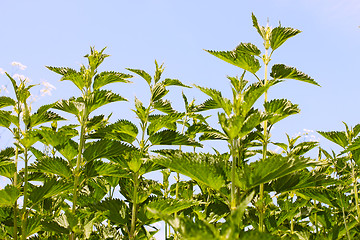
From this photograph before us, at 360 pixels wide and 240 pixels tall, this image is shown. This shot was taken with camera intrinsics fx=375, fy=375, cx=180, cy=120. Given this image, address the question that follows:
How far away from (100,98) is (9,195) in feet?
2.78

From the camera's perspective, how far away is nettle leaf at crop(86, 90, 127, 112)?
7.99 ft

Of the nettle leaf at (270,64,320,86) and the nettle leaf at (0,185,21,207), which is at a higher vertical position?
the nettle leaf at (270,64,320,86)

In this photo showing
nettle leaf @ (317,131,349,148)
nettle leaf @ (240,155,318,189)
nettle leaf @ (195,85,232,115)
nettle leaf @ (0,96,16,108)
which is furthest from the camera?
nettle leaf @ (317,131,349,148)


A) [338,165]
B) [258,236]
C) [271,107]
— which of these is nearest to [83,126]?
[271,107]

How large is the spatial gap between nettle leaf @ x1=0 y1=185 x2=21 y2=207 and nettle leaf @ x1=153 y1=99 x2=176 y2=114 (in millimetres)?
1125

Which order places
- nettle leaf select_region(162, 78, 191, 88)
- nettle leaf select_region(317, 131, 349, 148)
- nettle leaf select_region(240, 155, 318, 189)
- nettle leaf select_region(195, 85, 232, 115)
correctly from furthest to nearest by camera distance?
nettle leaf select_region(162, 78, 191, 88) → nettle leaf select_region(317, 131, 349, 148) → nettle leaf select_region(195, 85, 232, 115) → nettle leaf select_region(240, 155, 318, 189)

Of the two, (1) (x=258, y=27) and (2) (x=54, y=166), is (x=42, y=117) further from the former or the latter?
(1) (x=258, y=27)

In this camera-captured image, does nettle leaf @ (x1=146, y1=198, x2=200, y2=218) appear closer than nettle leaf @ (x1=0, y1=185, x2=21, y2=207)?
Yes

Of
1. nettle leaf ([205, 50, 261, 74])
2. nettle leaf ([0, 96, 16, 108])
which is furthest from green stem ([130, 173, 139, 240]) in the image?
nettle leaf ([0, 96, 16, 108])

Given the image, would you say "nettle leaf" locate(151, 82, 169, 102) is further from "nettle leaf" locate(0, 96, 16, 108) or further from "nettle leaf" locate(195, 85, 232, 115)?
"nettle leaf" locate(195, 85, 232, 115)

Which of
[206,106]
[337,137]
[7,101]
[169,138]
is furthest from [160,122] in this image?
[337,137]

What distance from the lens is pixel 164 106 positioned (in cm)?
290

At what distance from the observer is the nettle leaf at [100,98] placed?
2.44 metres

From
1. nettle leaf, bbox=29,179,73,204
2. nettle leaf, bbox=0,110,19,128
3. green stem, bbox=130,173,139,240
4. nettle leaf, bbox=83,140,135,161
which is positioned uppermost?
nettle leaf, bbox=0,110,19,128
